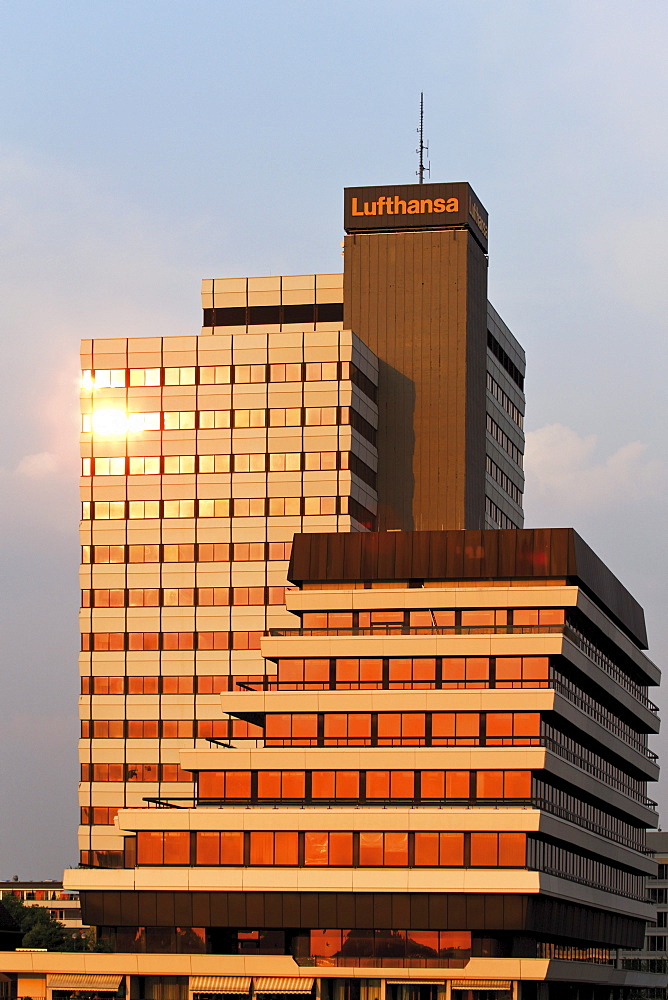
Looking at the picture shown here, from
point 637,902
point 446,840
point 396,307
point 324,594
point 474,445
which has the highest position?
point 396,307

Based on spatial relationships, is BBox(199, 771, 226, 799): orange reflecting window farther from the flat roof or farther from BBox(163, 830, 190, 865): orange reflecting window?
the flat roof

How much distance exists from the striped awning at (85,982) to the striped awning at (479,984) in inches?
936

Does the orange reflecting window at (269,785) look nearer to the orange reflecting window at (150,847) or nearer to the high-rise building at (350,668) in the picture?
the high-rise building at (350,668)

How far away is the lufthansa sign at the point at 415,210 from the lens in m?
181

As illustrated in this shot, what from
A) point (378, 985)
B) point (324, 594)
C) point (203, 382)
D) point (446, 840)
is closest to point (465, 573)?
point (324, 594)

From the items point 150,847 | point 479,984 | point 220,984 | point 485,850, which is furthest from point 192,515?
point 479,984

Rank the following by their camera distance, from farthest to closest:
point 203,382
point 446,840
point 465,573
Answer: point 203,382, point 465,573, point 446,840

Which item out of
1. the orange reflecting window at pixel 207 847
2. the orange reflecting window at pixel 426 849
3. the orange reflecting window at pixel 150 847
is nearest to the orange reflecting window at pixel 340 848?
the orange reflecting window at pixel 426 849

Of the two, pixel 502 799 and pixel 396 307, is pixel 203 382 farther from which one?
pixel 502 799

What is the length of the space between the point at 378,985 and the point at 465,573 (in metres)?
30.5

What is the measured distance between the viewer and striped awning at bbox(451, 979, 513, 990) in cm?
12925

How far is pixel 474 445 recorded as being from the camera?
181 metres

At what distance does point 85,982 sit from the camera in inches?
5344

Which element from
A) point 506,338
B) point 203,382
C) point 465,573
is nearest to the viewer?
point 465,573
